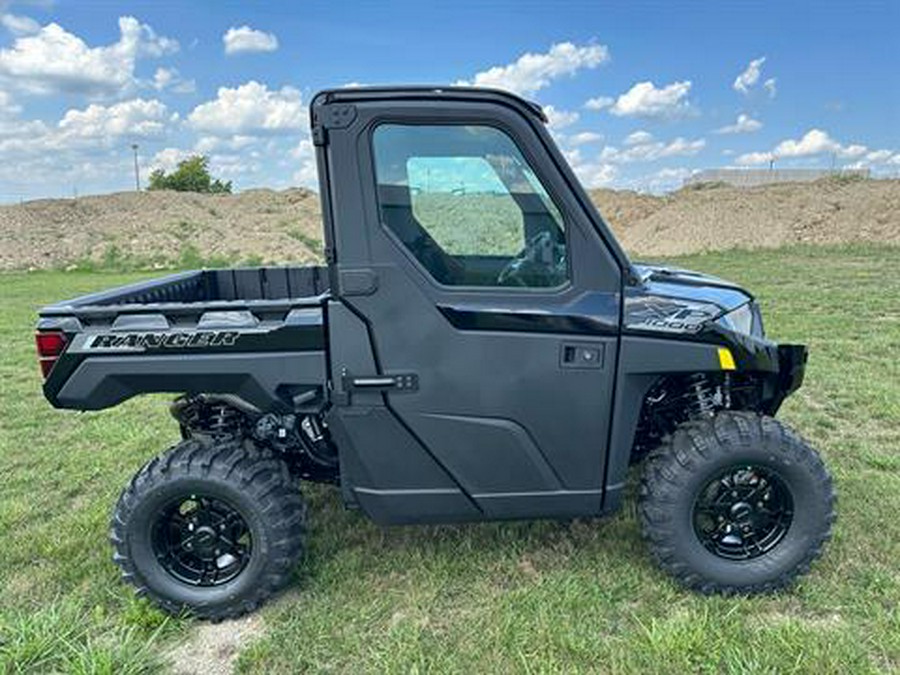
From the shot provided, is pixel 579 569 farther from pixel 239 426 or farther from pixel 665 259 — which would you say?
pixel 665 259

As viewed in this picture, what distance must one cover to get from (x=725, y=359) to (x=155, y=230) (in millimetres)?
30148

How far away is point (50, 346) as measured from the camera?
2.73 m

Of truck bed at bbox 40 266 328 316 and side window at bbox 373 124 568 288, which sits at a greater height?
side window at bbox 373 124 568 288

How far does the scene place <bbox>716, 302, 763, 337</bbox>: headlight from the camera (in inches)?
108

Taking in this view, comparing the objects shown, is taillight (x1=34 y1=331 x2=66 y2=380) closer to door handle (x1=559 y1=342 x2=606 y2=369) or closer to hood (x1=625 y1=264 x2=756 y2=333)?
door handle (x1=559 y1=342 x2=606 y2=369)

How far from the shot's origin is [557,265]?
265cm

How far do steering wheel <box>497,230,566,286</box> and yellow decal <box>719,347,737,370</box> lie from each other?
0.74 meters

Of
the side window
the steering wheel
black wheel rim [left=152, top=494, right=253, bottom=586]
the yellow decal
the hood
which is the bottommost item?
black wheel rim [left=152, top=494, right=253, bottom=586]

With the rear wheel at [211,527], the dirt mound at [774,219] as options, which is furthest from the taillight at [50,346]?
the dirt mound at [774,219]

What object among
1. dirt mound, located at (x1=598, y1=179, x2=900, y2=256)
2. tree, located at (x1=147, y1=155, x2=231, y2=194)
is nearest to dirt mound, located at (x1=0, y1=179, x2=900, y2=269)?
dirt mound, located at (x1=598, y1=179, x2=900, y2=256)

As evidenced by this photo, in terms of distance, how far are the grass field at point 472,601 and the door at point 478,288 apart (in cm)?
67

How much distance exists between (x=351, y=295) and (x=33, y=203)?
3610cm

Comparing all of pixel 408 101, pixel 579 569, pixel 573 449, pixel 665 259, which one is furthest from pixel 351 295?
pixel 665 259

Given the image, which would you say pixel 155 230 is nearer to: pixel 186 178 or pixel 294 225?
pixel 294 225
